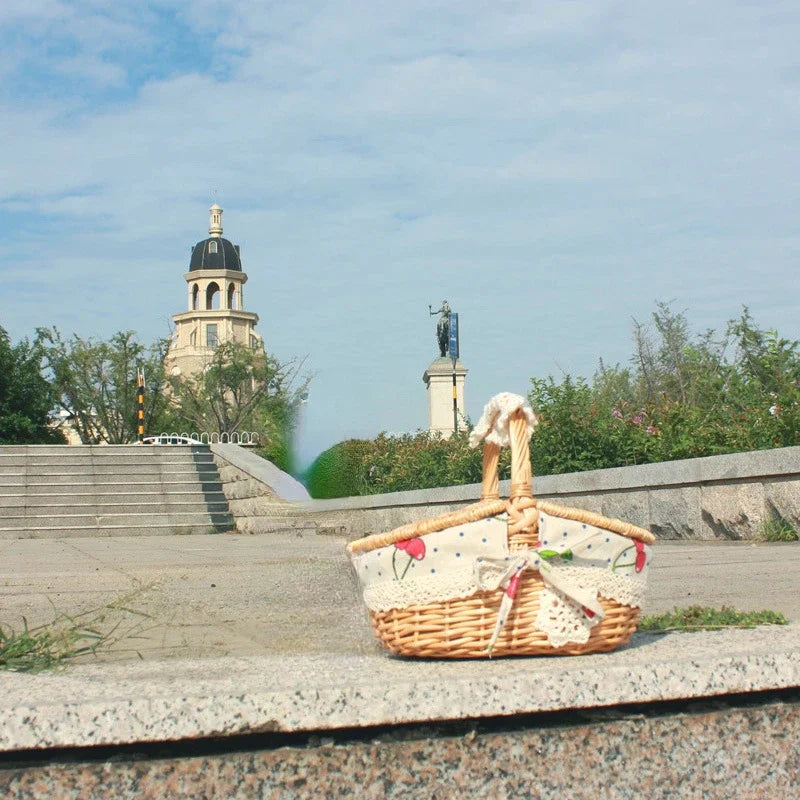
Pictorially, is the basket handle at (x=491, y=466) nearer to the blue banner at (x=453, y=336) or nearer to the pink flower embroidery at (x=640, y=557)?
the pink flower embroidery at (x=640, y=557)

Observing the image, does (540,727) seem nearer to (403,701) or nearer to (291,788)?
(403,701)

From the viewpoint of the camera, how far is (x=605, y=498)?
857 centimetres

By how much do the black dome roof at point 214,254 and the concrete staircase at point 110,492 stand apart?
85.0 m

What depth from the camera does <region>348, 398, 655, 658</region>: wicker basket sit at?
7.34 feet

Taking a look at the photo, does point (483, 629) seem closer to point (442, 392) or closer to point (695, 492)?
point (695, 492)

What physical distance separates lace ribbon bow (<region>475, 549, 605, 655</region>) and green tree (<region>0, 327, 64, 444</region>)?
2536 cm

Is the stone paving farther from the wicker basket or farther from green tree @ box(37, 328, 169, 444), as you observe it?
green tree @ box(37, 328, 169, 444)

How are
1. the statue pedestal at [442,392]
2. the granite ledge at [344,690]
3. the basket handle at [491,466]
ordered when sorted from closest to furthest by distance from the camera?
the granite ledge at [344,690] < the basket handle at [491,466] < the statue pedestal at [442,392]

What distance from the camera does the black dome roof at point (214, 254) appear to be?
102 meters

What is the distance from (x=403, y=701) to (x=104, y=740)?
52cm

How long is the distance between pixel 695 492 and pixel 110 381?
121 ft

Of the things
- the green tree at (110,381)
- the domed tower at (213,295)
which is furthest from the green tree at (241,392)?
the domed tower at (213,295)

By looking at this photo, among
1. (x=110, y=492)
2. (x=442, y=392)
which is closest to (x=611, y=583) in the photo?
(x=110, y=492)

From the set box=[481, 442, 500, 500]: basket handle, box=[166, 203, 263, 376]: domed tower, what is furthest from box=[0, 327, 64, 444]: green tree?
box=[166, 203, 263, 376]: domed tower
